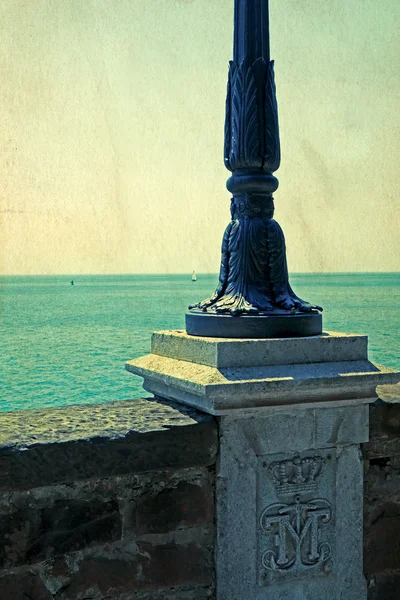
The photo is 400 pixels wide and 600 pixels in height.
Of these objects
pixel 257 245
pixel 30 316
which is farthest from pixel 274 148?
pixel 30 316

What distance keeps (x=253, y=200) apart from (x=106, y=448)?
1189 millimetres

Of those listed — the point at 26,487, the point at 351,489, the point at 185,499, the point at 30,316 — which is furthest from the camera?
the point at 30,316

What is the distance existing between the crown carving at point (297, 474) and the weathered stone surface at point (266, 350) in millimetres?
394

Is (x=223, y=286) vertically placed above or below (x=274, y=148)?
below

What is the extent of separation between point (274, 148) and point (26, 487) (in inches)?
65.1

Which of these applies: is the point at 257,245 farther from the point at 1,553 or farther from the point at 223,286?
the point at 1,553

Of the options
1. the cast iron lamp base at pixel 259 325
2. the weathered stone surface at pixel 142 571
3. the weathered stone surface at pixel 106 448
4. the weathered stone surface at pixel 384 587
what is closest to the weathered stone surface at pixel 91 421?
the weathered stone surface at pixel 106 448

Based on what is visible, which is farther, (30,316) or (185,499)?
(30,316)

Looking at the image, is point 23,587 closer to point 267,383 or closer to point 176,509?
point 176,509

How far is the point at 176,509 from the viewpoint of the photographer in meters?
3.06

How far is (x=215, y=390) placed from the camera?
2.95m

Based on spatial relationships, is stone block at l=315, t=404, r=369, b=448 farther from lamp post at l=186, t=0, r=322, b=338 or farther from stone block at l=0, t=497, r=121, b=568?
stone block at l=0, t=497, r=121, b=568

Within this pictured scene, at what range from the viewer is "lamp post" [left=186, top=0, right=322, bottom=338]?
130 inches

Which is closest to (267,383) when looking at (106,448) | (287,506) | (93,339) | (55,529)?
(287,506)
